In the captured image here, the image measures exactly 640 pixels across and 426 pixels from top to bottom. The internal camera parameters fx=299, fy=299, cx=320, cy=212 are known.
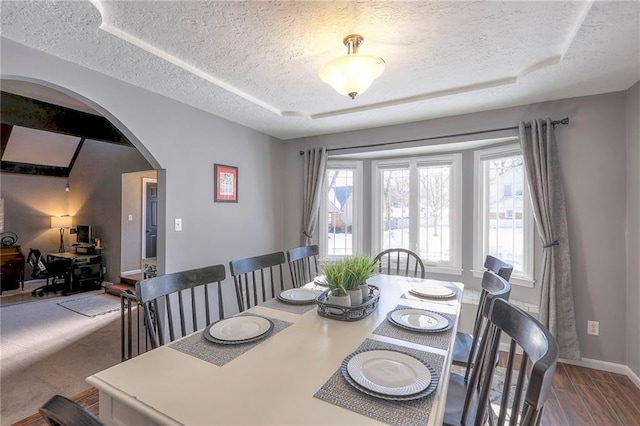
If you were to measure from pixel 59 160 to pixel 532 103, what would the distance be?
8022mm

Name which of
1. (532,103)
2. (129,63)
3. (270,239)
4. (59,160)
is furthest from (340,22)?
(59,160)

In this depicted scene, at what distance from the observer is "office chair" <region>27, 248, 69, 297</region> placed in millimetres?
5102

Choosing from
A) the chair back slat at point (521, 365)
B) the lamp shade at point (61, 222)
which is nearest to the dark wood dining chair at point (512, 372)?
the chair back slat at point (521, 365)

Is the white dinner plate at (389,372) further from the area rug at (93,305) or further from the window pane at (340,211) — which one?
the area rug at (93,305)

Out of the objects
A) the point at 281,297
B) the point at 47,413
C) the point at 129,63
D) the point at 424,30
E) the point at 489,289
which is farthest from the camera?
the point at 129,63

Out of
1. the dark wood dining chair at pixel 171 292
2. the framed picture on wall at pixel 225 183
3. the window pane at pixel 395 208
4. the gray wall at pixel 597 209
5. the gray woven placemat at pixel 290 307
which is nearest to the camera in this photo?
the dark wood dining chair at pixel 171 292

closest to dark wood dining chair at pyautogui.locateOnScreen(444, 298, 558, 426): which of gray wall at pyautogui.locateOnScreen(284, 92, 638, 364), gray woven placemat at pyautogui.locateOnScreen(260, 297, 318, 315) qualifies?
gray woven placemat at pyautogui.locateOnScreen(260, 297, 318, 315)

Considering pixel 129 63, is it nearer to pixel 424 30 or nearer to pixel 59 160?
pixel 424 30

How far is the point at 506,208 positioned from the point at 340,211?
1.88 metres

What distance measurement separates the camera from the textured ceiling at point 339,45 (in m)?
1.52

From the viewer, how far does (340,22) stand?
1.61 meters

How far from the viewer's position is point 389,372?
1021 millimetres

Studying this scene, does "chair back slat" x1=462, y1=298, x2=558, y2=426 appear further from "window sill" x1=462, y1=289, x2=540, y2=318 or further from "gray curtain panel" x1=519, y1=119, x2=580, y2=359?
"window sill" x1=462, y1=289, x2=540, y2=318

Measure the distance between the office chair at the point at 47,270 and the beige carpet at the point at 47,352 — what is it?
903mm
